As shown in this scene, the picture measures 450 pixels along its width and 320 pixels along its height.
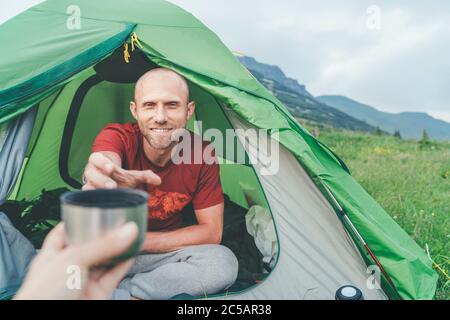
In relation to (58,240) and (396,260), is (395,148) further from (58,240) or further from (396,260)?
(58,240)

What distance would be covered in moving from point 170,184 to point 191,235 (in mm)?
238

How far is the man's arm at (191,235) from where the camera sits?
1.96 metres

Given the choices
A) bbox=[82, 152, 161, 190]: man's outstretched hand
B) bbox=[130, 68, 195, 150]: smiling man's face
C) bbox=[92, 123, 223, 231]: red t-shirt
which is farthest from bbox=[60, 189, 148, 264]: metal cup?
bbox=[92, 123, 223, 231]: red t-shirt

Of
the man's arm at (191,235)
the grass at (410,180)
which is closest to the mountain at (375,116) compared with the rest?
the grass at (410,180)

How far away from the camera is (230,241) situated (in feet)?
7.50

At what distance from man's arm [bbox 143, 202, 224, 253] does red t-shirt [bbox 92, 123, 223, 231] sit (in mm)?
43

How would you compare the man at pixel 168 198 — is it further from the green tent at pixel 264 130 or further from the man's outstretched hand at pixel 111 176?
the man's outstretched hand at pixel 111 176

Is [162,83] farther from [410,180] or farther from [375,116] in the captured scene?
[375,116]

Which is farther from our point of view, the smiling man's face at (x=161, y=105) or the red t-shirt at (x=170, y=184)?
the red t-shirt at (x=170, y=184)

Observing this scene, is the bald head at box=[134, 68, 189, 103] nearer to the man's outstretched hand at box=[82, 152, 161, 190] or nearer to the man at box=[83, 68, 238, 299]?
the man at box=[83, 68, 238, 299]

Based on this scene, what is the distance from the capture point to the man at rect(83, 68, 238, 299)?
72.2 inches

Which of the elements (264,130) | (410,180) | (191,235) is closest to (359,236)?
(264,130)

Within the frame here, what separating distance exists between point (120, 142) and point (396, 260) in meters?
1.11

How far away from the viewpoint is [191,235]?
1.96 m
